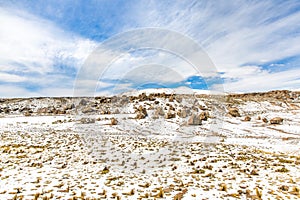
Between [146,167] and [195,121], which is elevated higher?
[195,121]

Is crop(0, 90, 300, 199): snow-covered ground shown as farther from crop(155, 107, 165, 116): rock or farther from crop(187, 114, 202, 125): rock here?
crop(155, 107, 165, 116): rock

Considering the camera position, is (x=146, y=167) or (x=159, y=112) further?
(x=159, y=112)

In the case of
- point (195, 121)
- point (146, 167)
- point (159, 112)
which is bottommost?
point (146, 167)

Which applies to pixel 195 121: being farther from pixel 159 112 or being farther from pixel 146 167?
pixel 146 167

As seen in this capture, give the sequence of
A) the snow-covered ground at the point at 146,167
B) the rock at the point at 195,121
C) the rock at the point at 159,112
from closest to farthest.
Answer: the snow-covered ground at the point at 146,167
the rock at the point at 195,121
the rock at the point at 159,112

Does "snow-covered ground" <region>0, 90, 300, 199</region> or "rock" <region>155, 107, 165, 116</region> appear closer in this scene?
"snow-covered ground" <region>0, 90, 300, 199</region>

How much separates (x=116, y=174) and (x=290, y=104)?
52078 millimetres

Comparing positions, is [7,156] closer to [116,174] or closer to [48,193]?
[48,193]

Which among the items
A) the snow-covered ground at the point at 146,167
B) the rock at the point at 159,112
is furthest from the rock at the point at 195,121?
the rock at the point at 159,112

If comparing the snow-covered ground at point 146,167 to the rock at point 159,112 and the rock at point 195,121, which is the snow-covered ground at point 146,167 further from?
the rock at point 159,112

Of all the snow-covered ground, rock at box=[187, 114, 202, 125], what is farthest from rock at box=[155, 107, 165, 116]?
the snow-covered ground

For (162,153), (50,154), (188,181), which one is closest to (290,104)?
(162,153)

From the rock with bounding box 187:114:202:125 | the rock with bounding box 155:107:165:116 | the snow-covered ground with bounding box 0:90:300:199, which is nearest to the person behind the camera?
the snow-covered ground with bounding box 0:90:300:199

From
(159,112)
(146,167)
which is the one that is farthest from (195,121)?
(146,167)
